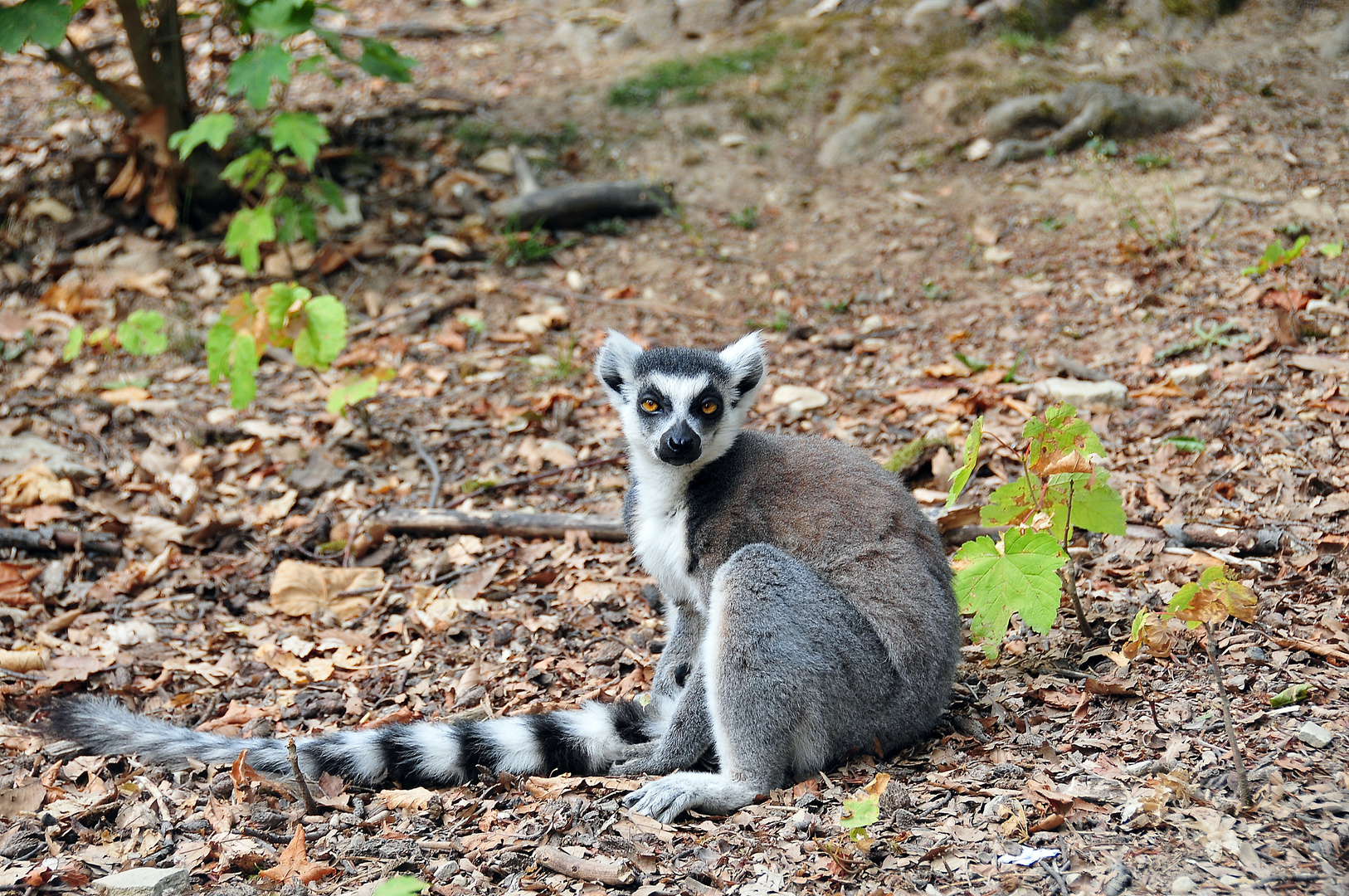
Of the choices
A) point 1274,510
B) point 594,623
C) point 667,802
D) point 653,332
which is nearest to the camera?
point 667,802

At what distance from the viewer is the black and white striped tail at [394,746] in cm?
362

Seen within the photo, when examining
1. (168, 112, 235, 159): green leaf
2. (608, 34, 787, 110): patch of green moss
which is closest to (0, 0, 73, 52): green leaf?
Result: (168, 112, 235, 159): green leaf

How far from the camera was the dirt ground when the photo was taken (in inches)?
122

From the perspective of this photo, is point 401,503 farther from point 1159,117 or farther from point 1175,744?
point 1159,117

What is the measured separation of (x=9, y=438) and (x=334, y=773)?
13.4 feet

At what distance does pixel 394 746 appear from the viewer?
362cm

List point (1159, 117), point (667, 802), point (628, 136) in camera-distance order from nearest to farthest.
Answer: point (667, 802), point (1159, 117), point (628, 136)

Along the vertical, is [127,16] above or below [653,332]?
above

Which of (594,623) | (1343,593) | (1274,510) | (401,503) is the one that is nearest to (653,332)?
(401,503)

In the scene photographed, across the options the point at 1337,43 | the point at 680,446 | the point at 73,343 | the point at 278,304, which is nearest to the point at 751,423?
the point at 680,446

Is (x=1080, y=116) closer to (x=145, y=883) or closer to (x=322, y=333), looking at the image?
(x=322, y=333)

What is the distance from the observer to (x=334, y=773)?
363cm

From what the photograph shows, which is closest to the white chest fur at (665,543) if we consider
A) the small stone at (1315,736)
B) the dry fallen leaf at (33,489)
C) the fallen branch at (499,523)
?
the fallen branch at (499,523)

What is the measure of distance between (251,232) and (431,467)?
2777mm
